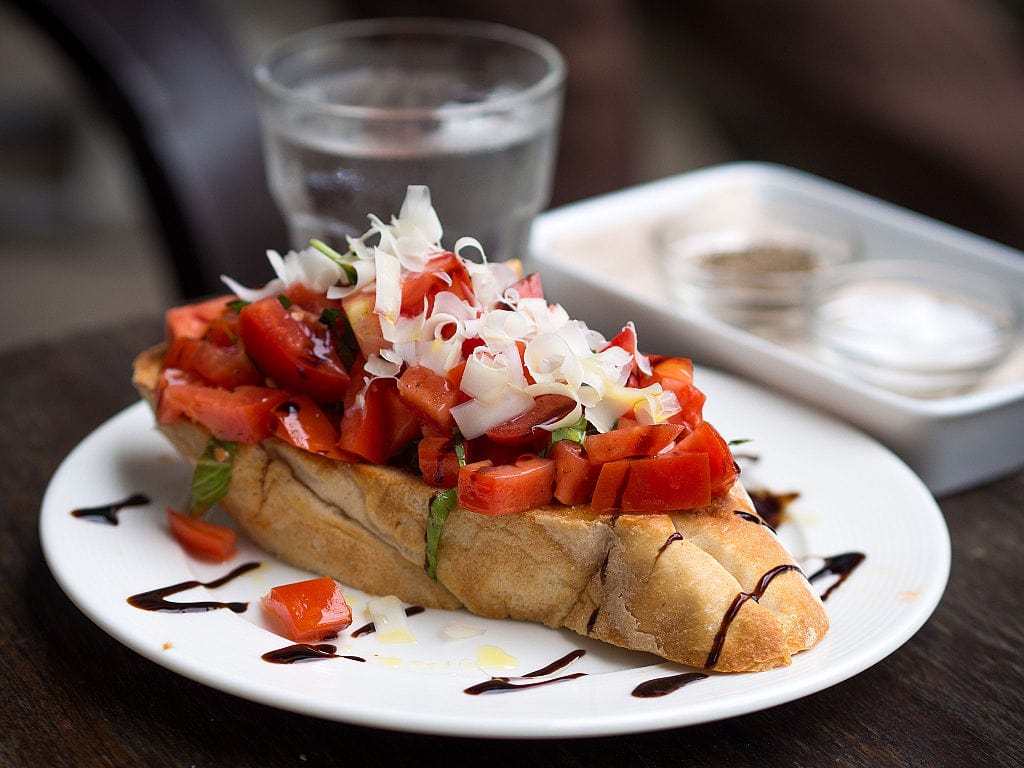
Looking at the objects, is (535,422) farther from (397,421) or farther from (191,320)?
(191,320)

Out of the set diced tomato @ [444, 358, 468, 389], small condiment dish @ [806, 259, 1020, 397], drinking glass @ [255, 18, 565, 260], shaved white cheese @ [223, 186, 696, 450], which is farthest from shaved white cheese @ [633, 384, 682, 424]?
drinking glass @ [255, 18, 565, 260]

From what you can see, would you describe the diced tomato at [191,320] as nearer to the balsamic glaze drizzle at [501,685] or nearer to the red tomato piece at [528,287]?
the red tomato piece at [528,287]

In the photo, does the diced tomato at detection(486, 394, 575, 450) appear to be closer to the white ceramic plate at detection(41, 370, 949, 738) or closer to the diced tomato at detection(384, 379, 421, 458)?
the diced tomato at detection(384, 379, 421, 458)

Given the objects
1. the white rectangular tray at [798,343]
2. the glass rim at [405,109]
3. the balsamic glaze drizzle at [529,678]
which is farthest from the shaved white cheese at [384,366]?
the glass rim at [405,109]

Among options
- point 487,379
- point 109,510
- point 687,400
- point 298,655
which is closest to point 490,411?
point 487,379

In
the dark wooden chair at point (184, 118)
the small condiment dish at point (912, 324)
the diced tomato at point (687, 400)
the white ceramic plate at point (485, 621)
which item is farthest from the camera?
the dark wooden chair at point (184, 118)
